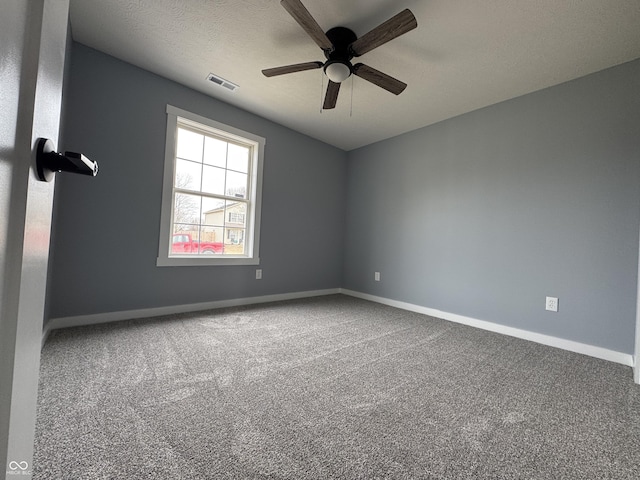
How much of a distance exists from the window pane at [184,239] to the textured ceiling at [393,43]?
5.07 ft

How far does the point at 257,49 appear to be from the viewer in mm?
2338

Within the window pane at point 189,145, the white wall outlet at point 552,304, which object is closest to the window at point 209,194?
the window pane at point 189,145

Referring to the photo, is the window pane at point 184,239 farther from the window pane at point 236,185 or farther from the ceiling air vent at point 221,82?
the ceiling air vent at point 221,82

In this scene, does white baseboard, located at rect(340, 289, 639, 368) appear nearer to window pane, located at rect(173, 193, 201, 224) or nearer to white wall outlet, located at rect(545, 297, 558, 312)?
white wall outlet, located at rect(545, 297, 558, 312)

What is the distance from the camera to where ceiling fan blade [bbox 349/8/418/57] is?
1668 millimetres

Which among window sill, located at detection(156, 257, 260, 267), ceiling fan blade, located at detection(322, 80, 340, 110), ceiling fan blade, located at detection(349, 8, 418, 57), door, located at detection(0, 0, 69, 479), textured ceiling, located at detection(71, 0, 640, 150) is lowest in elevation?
window sill, located at detection(156, 257, 260, 267)

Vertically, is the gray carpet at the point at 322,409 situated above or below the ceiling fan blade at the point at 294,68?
below

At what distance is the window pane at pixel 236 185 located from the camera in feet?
11.3

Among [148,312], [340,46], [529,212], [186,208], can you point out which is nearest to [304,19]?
[340,46]

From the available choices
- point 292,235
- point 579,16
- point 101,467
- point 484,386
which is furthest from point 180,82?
point 484,386

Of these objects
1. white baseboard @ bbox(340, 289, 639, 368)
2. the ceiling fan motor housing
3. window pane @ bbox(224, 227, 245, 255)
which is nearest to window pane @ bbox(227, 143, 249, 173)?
window pane @ bbox(224, 227, 245, 255)

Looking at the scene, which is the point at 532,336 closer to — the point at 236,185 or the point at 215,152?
the point at 236,185

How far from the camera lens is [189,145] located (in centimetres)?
312

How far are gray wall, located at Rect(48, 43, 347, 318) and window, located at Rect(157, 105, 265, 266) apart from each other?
0.10 metres
